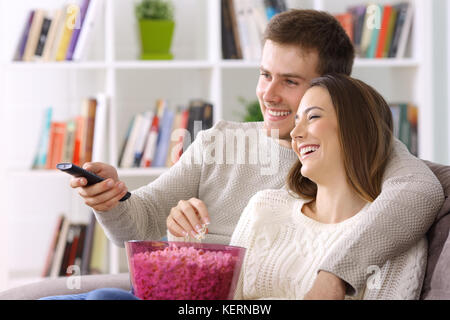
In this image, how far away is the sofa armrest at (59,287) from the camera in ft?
4.78

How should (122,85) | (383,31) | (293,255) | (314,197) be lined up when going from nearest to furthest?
(293,255)
(314,197)
(383,31)
(122,85)

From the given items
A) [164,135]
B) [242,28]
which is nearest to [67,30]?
[164,135]

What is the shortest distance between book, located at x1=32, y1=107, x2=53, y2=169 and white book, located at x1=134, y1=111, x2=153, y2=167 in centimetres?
35

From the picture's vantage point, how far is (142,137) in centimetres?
278

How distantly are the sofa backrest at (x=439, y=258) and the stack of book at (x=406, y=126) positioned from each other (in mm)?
1638

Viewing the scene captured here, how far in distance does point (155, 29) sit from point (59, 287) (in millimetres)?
1524

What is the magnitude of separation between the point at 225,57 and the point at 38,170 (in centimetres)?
88

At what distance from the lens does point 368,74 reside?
3.14 meters

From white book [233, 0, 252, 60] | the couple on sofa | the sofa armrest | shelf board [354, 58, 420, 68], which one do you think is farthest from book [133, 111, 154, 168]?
the sofa armrest

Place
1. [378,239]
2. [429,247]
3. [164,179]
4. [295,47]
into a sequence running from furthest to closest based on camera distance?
[164,179]
[295,47]
[429,247]
[378,239]

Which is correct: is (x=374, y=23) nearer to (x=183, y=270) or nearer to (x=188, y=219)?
(x=188, y=219)

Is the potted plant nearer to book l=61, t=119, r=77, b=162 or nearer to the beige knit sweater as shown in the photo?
book l=61, t=119, r=77, b=162
